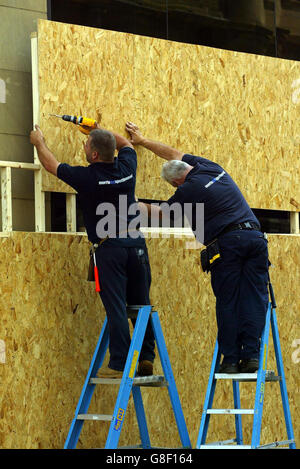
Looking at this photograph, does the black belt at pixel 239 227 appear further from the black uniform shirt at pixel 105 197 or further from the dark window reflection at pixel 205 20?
the dark window reflection at pixel 205 20

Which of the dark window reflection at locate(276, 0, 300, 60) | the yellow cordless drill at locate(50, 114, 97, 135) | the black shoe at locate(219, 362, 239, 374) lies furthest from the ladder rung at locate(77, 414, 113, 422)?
the dark window reflection at locate(276, 0, 300, 60)

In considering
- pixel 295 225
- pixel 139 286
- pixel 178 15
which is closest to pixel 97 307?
pixel 139 286

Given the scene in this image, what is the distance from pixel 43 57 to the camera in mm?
6188

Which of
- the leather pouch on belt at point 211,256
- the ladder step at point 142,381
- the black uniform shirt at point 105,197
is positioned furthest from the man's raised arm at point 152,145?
the ladder step at point 142,381

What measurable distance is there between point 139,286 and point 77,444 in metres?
1.35

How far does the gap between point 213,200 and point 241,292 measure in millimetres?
701

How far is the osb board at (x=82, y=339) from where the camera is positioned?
5895 millimetres

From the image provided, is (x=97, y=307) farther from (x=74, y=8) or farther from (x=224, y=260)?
(x=74, y=8)

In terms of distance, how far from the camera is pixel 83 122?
613 centimetres

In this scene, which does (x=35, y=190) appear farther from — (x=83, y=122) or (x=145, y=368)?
(x=145, y=368)

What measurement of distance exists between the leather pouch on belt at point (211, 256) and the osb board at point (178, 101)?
1.08 m

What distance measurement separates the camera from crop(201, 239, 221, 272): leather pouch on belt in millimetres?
5801

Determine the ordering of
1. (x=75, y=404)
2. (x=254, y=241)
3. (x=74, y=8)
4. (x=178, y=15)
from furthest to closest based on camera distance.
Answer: (x=178, y=15) < (x=74, y=8) < (x=75, y=404) < (x=254, y=241)

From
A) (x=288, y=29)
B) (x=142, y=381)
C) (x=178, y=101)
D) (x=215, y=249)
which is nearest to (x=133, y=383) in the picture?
(x=142, y=381)
